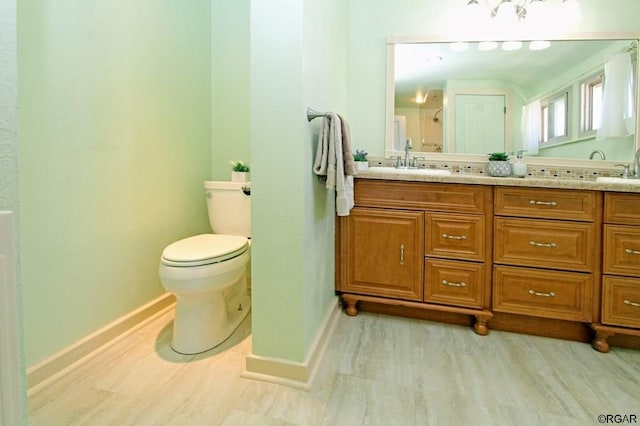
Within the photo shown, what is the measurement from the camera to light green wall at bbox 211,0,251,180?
7.24ft

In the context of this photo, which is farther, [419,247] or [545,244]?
[419,247]

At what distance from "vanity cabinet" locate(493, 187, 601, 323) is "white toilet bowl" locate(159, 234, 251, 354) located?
133 centimetres

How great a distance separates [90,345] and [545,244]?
2213 millimetres

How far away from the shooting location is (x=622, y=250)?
5.07 ft

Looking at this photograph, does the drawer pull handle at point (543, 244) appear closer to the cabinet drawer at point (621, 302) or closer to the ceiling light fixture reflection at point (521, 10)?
the cabinet drawer at point (621, 302)

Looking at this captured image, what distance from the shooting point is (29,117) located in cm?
123

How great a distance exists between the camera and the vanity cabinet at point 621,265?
153cm

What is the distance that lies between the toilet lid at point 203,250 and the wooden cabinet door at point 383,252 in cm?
61

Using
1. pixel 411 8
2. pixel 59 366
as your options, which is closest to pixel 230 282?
pixel 59 366

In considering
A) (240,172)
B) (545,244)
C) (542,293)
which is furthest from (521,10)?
(240,172)

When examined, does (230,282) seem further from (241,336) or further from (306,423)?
(306,423)

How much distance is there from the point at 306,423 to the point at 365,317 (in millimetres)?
884

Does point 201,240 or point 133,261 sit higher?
point 201,240

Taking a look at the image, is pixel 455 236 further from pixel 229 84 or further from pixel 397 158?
pixel 229 84
